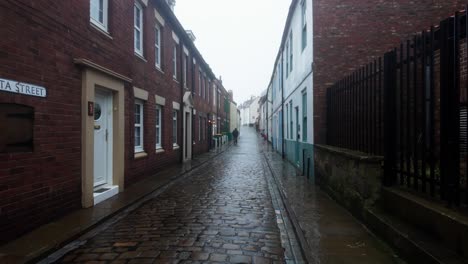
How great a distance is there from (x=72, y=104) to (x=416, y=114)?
18.8ft

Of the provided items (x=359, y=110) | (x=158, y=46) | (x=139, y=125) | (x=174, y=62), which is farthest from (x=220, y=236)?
(x=174, y=62)

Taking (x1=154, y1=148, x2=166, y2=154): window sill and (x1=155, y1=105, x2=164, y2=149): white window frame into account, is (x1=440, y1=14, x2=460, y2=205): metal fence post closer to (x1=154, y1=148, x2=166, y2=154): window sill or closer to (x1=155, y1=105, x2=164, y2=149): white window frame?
(x1=154, y1=148, x2=166, y2=154): window sill

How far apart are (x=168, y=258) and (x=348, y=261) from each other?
2212 mm

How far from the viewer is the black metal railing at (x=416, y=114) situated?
3.77m

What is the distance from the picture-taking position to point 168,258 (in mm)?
4227

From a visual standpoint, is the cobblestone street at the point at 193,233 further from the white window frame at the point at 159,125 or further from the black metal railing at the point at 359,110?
the white window frame at the point at 159,125

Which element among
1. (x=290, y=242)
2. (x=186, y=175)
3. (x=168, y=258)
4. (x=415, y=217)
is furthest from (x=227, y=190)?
(x=415, y=217)

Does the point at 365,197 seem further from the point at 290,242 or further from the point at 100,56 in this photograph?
the point at 100,56

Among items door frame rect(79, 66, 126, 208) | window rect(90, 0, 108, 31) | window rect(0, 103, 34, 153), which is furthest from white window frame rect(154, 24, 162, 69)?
window rect(0, 103, 34, 153)

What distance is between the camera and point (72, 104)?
6203 millimetres

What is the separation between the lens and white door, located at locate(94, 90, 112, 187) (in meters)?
7.83

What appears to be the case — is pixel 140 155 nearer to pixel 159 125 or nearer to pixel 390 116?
pixel 159 125

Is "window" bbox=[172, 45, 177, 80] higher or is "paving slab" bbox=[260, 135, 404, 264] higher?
"window" bbox=[172, 45, 177, 80]

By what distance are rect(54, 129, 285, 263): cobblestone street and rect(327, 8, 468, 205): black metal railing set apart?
218 centimetres
